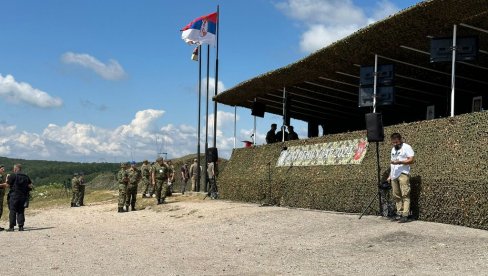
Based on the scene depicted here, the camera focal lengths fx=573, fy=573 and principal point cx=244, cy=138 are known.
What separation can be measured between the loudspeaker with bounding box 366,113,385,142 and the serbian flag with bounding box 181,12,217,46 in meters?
16.9

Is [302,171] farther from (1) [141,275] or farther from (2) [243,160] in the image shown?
(1) [141,275]

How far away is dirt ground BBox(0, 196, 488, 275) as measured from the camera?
858 centimetres

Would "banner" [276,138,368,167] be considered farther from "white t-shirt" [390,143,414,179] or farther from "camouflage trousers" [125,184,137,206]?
"camouflage trousers" [125,184,137,206]

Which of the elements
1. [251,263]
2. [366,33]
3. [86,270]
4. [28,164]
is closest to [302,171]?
[366,33]

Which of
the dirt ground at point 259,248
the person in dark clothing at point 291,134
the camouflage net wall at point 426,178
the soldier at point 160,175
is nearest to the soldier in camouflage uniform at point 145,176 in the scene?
the soldier at point 160,175

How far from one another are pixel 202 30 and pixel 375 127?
17225 mm

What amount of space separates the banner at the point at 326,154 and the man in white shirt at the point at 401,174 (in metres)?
2.63

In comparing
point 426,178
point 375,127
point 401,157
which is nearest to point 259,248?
point 401,157

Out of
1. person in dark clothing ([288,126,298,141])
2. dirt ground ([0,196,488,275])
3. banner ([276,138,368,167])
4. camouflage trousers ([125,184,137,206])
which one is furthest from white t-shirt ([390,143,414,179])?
camouflage trousers ([125,184,137,206])

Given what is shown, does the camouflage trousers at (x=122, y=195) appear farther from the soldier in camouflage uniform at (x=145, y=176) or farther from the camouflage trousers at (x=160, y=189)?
the soldier in camouflage uniform at (x=145, y=176)

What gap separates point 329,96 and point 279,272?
16.2 metres

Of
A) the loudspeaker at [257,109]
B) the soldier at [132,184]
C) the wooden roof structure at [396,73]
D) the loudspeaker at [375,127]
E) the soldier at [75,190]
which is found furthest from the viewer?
the soldier at [75,190]

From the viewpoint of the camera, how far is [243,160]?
899 inches

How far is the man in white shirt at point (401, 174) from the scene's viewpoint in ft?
39.0
